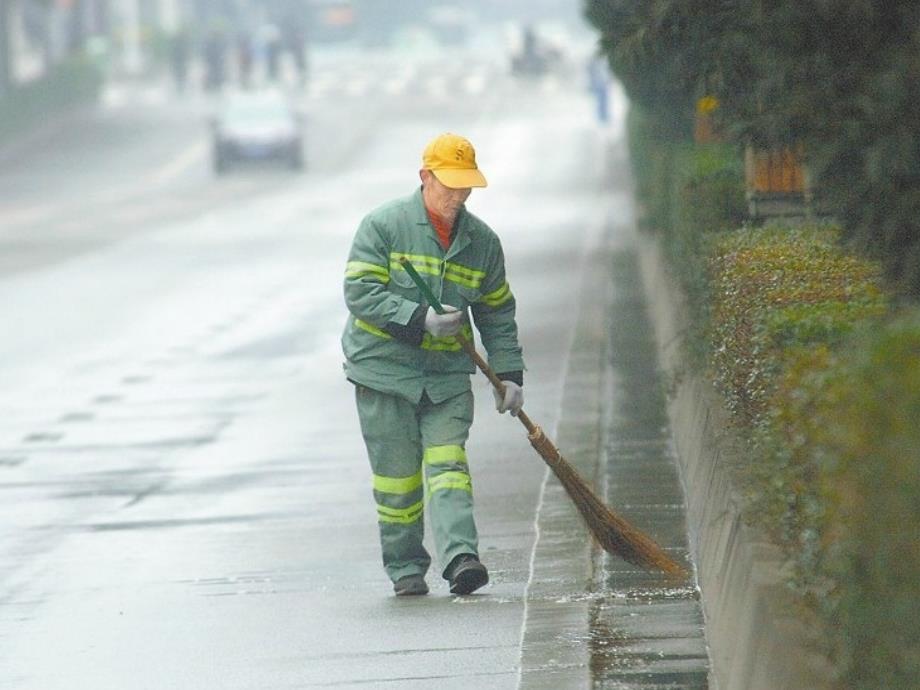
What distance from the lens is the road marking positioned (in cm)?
5539

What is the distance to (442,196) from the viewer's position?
8.95 meters

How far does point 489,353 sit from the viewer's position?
926 cm

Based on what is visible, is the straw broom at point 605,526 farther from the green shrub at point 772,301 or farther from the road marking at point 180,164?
the road marking at point 180,164

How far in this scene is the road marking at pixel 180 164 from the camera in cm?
5539

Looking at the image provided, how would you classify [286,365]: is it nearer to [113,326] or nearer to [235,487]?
[113,326]

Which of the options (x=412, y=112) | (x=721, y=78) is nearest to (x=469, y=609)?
(x=721, y=78)

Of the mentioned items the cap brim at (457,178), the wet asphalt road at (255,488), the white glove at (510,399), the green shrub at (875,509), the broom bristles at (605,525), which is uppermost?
the green shrub at (875,509)

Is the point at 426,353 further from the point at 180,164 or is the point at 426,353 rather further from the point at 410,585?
the point at 180,164

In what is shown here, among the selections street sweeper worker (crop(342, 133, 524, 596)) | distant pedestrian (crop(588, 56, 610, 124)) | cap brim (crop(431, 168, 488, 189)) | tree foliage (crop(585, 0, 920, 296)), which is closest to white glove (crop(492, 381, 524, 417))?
street sweeper worker (crop(342, 133, 524, 596))

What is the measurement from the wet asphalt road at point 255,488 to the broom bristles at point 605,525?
0.12 m

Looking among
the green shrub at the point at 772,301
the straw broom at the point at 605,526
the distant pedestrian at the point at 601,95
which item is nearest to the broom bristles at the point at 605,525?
the straw broom at the point at 605,526

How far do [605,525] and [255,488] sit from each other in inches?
139

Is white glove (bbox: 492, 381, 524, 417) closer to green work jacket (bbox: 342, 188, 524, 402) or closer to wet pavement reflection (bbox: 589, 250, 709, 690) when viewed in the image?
green work jacket (bbox: 342, 188, 524, 402)

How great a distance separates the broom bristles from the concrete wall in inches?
7.1
